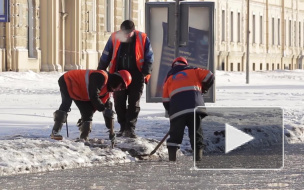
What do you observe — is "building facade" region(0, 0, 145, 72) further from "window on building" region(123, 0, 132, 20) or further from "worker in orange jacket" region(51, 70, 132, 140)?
"worker in orange jacket" region(51, 70, 132, 140)

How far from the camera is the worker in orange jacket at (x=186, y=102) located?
1458 cm

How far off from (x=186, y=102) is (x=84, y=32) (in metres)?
32.7

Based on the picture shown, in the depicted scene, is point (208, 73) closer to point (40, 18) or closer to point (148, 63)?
point (148, 63)

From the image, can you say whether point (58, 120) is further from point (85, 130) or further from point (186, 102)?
point (186, 102)

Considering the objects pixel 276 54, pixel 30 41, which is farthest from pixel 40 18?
pixel 276 54

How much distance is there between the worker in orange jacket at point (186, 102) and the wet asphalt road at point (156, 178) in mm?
490

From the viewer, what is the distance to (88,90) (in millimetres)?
15312

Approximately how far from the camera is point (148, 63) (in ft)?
54.3

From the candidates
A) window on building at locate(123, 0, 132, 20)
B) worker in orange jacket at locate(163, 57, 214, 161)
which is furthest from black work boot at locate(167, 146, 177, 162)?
window on building at locate(123, 0, 132, 20)

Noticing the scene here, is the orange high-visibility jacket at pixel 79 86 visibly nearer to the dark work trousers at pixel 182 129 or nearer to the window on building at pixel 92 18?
the dark work trousers at pixel 182 129
